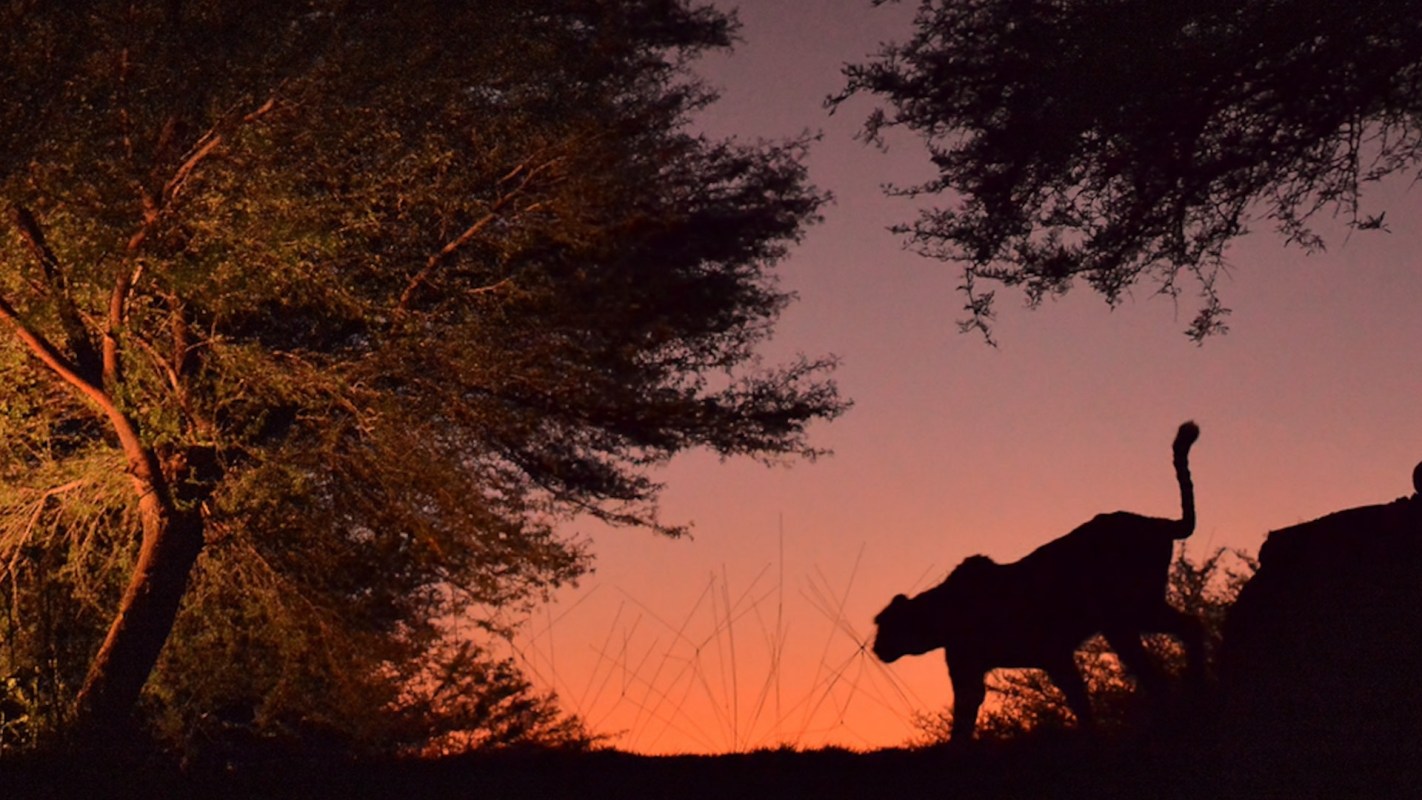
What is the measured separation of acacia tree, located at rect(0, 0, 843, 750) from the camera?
14.4 m

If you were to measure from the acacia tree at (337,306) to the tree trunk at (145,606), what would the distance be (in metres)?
0.04

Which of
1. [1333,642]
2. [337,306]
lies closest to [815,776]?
[1333,642]

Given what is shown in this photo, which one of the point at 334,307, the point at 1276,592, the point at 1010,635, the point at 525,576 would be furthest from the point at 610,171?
the point at 1276,592

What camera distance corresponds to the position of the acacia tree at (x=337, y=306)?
14.4m

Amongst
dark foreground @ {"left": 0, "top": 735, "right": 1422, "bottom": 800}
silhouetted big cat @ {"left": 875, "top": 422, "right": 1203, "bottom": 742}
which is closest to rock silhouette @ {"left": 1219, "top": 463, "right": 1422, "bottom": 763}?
dark foreground @ {"left": 0, "top": 735, "right": 1422, "bottom": 800}

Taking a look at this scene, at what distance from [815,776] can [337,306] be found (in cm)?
1083

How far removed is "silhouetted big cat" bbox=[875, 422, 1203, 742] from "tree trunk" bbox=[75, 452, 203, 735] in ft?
35.8

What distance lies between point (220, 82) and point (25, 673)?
8795 millimetres

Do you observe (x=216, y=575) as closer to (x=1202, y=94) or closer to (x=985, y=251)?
(x=985, y=251)

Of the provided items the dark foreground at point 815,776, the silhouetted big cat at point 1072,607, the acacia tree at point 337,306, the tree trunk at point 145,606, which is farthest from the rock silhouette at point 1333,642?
the tree trunk at point 145,606

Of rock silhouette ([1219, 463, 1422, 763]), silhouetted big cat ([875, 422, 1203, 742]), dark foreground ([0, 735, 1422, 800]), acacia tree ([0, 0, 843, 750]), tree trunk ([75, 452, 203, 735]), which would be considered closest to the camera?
dark foreground ([0, 735, 1422, 800])

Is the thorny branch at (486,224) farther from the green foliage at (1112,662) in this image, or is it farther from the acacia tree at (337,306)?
the green foliage at (1112,662)

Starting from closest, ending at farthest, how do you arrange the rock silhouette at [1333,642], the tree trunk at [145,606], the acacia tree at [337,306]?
the rock silhouette at [1333,642], the acacia tree at [337,306], the tree trunk at [145,606]

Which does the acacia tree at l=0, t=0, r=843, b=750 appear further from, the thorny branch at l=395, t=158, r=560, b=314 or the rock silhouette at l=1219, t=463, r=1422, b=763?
the rock silhouette at l=1219, t=463, r=1422, b=763
